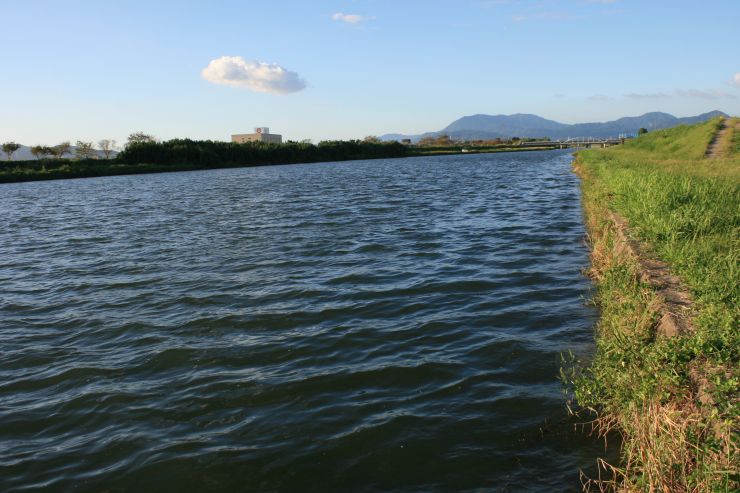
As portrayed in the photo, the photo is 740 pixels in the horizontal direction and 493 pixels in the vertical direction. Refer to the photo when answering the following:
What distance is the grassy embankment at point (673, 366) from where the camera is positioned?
4289 mm

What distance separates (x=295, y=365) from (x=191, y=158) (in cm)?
9878

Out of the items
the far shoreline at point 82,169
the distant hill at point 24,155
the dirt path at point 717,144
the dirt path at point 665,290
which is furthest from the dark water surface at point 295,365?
the distant hill at point 24,155

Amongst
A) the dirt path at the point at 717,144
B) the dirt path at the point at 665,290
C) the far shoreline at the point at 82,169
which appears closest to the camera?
the dirt path at the point at 665,290

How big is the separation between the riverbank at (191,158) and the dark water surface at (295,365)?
69.2 meters

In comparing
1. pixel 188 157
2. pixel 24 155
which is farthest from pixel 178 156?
pixel 24 155

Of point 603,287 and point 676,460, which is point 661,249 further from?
point 676,460

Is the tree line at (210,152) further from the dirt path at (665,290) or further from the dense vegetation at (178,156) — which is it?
the dirt path at (665,290)

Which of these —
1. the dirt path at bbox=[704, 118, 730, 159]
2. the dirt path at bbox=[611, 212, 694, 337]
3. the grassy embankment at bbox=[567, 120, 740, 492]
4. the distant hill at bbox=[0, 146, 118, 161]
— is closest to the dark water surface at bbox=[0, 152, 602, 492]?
the grassy embankment at bbox=[567, 120, 740, 492]

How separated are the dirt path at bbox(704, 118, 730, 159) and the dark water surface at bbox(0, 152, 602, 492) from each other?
2058cm

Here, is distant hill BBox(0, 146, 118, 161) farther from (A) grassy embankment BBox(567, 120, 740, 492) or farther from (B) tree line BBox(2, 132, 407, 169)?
(A) grassy embankment BBox(567, 120, 740, 492)

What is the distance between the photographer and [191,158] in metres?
99.9

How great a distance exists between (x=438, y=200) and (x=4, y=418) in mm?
27148

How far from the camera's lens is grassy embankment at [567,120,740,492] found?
4.29m

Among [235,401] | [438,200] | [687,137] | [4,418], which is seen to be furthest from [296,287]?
[687,137]
